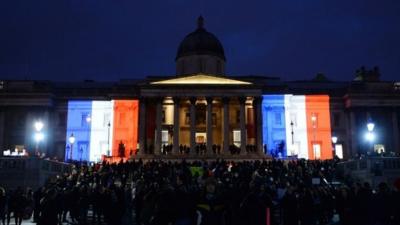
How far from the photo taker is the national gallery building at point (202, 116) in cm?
5325

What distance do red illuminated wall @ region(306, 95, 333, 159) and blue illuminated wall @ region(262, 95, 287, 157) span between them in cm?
399

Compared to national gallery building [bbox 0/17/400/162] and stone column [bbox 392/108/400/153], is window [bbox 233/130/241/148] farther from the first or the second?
stone column [bbox 392/108/400/153]

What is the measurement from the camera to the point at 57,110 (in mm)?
57938

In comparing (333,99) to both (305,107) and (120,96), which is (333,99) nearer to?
(305,107)

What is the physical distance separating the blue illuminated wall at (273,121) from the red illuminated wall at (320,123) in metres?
3.99

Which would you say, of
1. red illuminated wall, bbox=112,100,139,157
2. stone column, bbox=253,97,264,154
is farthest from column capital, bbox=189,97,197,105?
red illuminated wall, bbox=112,100,139,157

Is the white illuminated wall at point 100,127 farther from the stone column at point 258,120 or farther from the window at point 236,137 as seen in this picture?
the stone column at point 258,120

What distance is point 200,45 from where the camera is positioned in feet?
198

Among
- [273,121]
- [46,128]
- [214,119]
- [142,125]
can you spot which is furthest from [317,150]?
[46,128]

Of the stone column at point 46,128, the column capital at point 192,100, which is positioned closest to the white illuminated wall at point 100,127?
the stone column at point 46,128

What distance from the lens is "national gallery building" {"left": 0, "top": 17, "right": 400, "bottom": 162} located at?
53.2 m

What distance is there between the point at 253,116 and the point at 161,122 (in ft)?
35.8

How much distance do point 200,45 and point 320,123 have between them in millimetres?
18944

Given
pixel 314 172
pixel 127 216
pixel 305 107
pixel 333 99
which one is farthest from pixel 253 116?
pixel 127 216
